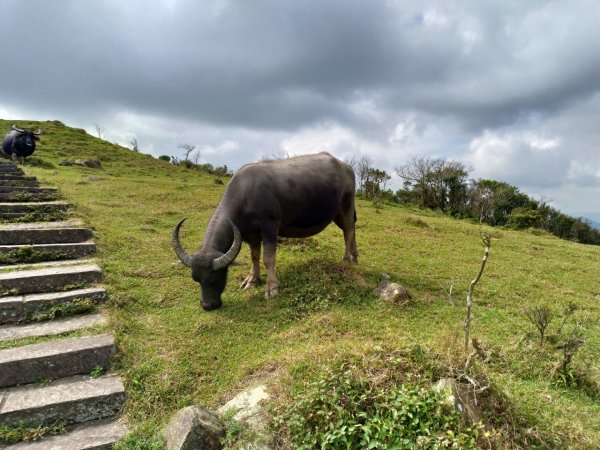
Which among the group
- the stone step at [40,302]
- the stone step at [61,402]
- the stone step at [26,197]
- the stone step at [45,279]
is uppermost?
the stone step at [26,197]

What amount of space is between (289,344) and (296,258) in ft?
12.6

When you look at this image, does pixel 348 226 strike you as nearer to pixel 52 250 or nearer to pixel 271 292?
pixel 271 292

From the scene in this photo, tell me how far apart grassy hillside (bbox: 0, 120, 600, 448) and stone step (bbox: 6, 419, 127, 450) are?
0.19 metres

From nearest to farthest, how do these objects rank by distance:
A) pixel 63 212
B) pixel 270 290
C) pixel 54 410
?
1. pixel 54 410
2. pixel 270 290
3. pixel 63 212

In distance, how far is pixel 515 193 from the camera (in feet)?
129

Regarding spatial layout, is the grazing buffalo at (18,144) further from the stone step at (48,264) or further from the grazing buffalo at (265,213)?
the grazing buffalo at (265,213)

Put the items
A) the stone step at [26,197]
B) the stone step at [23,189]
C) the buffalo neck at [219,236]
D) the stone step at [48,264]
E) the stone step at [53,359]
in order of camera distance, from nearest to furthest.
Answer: the stone step at [53,359] → the buffalo neck at [219,236] → the stone step at [48,264] → the stone step at [26,197] → the stone step at [23,189]

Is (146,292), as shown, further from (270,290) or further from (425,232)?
(425,232)

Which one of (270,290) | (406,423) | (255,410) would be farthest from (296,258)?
(406,423)

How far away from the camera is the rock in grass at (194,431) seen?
3508 millimetres

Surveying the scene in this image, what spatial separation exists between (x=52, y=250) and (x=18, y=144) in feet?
59.0

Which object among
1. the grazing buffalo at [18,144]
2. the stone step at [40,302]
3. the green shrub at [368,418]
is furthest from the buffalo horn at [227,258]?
the grazing buffalo at [18,144]

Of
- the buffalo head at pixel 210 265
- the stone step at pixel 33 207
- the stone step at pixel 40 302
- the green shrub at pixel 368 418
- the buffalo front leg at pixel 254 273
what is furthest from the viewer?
the stone step at pixel 33 207

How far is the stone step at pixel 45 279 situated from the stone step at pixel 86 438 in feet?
9.45
